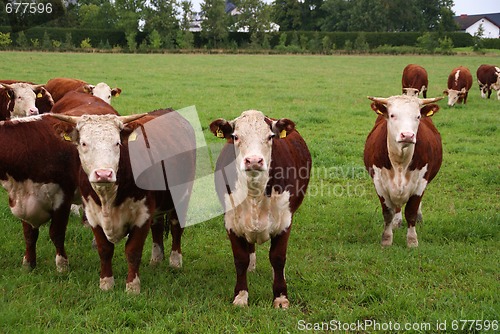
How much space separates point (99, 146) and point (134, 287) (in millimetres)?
1305

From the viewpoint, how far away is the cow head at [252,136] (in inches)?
155

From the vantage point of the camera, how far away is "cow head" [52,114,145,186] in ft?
13.1

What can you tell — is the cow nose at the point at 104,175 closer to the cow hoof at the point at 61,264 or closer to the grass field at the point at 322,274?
the grass field at the point at 322,274

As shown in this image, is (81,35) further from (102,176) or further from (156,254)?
(102,176)

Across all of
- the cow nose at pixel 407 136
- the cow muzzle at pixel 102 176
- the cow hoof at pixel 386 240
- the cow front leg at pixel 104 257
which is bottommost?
the cow hoof at pixel 386 240

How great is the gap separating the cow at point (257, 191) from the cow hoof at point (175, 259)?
1087 mm

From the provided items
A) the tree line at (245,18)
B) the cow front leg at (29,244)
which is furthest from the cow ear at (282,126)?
the tree line at (245,18)

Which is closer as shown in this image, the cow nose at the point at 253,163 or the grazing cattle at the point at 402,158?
the cow nose at the point at 253,163

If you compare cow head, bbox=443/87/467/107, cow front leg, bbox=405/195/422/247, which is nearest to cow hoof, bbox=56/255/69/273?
cow front leg, bbox=405/195/422/247

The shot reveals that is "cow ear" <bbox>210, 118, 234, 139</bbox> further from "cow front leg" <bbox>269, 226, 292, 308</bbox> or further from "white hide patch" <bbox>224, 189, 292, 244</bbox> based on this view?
"cow front leg" <bbox>269, 226, 292, 308</bbox>

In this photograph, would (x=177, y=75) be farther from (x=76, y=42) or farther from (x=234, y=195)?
(x=76, y=42)

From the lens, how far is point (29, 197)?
A: 16.3ft

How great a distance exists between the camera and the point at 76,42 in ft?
187

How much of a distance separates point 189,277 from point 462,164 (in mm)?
6337
